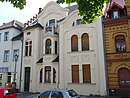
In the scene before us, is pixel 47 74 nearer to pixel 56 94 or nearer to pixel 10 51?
pixel 10 51

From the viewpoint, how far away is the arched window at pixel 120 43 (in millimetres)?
18814

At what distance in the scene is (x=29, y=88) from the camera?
23.4m

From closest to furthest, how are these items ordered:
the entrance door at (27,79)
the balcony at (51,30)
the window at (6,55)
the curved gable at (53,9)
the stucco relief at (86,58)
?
the stucco relief at (86,58) < the balcony at (51,30) < the entrance door at (27,79) < the curved gable at (53,9) < the window at (6,55)

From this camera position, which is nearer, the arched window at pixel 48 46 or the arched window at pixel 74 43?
the arched window at pixel 74 43

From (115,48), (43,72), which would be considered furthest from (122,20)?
(43,72)

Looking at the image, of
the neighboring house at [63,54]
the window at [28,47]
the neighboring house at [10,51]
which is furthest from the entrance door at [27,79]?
the window at [28,47]

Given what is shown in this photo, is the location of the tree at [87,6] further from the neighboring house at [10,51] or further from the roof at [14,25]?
the roof at [14,25]

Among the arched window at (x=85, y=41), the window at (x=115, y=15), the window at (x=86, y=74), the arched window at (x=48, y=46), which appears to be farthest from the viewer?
the arched window at (x=48, y=46)

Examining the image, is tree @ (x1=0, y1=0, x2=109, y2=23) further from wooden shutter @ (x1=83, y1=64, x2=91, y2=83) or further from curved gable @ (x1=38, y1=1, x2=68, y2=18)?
curved gable @ (x1=38, y1=1, x2=68, y2=18)

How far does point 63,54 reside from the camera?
2197 centimetres

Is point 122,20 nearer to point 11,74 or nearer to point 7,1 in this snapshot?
point 7,1

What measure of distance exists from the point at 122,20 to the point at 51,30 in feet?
32.6

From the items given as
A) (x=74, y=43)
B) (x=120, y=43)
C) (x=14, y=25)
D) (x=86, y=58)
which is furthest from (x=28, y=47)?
(x=120, y=43)

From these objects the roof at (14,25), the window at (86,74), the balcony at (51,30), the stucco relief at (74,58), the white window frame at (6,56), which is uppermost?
the roof at (14,25)
